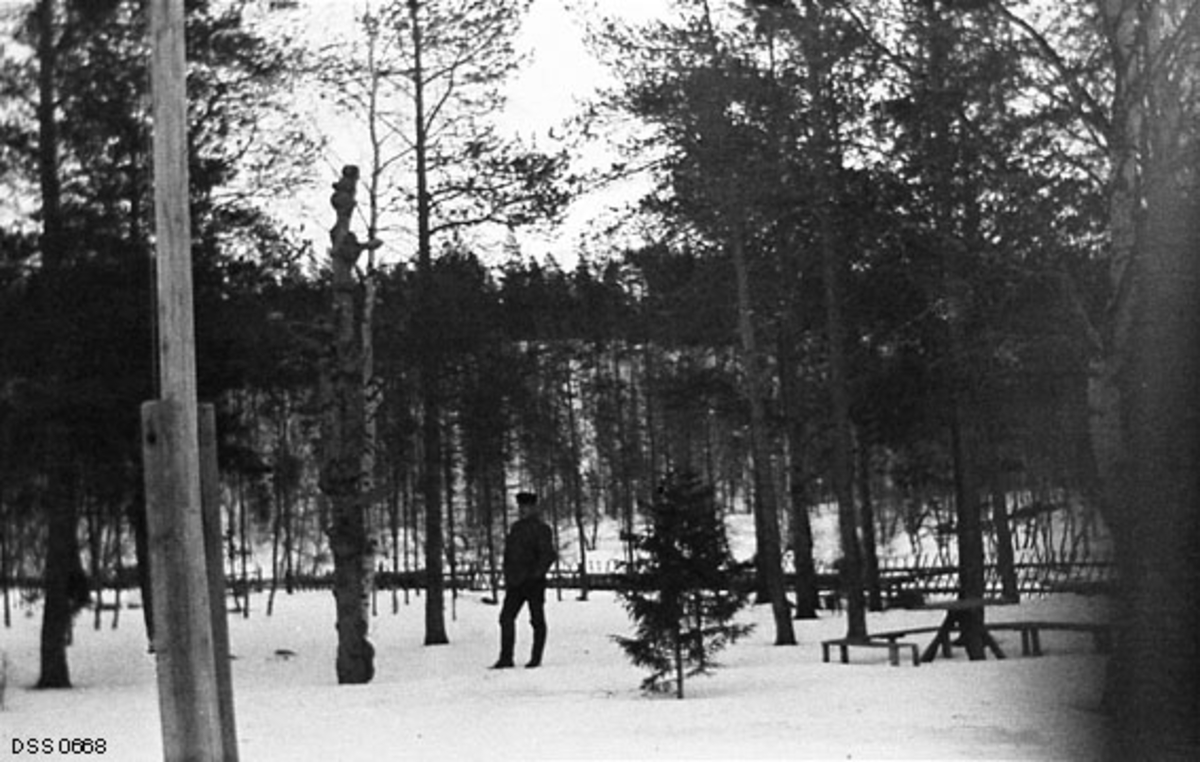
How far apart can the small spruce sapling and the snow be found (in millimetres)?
469

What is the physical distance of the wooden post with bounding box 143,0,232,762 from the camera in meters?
7.36

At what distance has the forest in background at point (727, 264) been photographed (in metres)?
5.08

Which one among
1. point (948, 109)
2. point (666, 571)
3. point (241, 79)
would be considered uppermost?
point (241, 79)

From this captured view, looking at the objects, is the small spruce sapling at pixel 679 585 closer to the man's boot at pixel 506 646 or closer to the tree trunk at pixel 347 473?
the man's boot at pixel 506 646

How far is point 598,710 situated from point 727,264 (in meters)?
14.6

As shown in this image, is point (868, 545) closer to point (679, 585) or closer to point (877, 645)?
point (877, 645)

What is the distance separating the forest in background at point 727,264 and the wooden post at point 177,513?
12.5ft

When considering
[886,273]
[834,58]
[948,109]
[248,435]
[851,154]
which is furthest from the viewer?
[248,435]

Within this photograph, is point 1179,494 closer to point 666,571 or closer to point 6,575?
point 666,571

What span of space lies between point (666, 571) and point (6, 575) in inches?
730

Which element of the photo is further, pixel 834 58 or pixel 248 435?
pixel 248 435

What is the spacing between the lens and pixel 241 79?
21000 mm

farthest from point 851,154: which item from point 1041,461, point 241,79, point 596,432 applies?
point 596,432

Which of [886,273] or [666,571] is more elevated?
[886,273]
